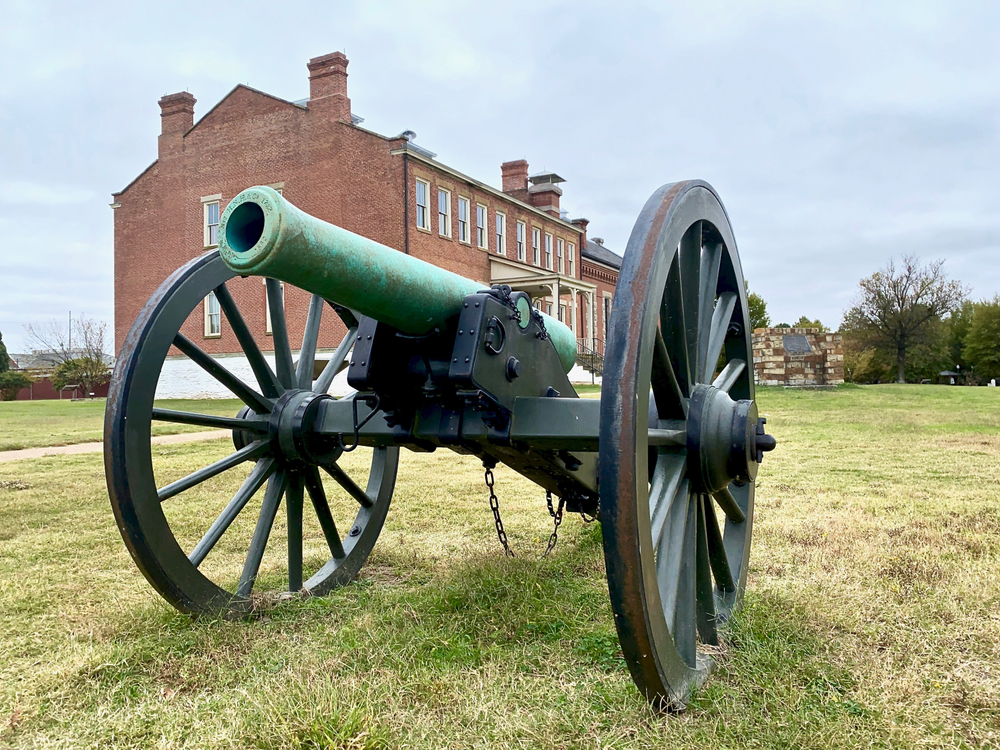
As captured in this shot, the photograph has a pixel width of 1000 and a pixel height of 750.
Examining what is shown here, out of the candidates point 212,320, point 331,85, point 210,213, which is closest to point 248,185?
point 210,213

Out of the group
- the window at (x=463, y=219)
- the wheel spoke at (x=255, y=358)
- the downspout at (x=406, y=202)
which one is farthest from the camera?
the window at (x=463, y=219)

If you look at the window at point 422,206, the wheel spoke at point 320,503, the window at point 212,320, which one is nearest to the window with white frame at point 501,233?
the window at point 422,206

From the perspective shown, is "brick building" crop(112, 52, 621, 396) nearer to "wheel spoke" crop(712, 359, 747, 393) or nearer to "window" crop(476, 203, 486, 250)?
"window" crop(476, 203, 486, 250)

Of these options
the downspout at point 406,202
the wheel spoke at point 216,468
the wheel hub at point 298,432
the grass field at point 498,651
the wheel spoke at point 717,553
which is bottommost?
the grass field at point 498,651

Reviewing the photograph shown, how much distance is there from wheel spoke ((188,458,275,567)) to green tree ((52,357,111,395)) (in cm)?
3541

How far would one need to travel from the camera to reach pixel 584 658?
2.87m

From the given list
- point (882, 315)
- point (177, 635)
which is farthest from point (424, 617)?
point (882, 315)

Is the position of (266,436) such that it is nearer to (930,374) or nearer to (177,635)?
(177,635)

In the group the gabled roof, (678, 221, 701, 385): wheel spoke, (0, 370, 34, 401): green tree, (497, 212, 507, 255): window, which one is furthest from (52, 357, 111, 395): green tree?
(678, 221, 701, 385): wheel spoke

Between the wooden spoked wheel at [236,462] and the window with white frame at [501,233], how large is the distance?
88.3ft

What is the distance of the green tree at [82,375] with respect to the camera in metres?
35.3

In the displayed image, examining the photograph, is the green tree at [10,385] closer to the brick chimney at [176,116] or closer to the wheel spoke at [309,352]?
the brick chimney at [176,116]

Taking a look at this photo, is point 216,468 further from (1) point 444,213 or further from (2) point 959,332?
(2) point 959,332

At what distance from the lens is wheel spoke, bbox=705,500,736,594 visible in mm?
2893
